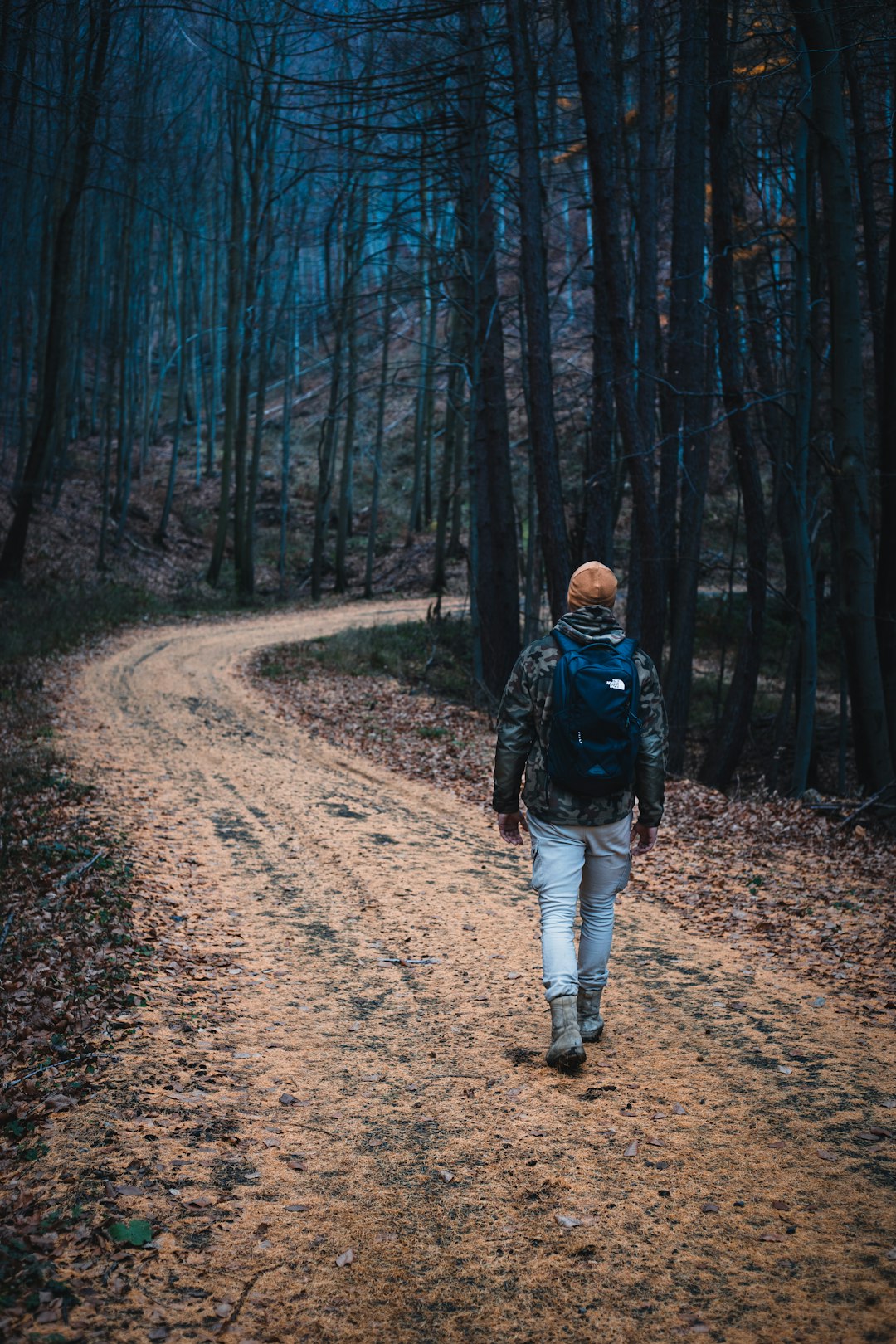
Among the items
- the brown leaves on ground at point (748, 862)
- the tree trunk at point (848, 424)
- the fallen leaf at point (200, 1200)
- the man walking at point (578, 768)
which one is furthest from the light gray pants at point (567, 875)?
the tree trunk at point (848, 424)

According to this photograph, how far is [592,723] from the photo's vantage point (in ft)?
14.1

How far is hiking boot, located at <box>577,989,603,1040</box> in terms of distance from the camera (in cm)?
482

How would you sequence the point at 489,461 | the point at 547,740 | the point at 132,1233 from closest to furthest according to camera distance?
1. the point at 132,1233
2. the point at 547,740
3. the point at 489,461

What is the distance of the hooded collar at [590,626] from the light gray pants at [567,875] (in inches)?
34.2

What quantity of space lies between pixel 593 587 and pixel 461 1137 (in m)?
2.48

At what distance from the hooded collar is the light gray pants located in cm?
87

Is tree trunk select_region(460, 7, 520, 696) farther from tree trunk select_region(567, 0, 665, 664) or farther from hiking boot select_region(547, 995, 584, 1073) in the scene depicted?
hiking boot select_region(547, 995, 584, 1073)

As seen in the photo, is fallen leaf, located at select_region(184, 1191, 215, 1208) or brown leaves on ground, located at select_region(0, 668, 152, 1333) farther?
fallen leaf, located at select_region(184, 1191, 215, 1208)

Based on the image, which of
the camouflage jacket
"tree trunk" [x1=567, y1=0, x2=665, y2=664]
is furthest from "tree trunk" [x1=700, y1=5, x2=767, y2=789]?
the camouflage jacket

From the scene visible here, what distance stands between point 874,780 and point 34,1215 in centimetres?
1000

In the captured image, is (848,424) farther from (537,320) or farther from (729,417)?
(537,320)

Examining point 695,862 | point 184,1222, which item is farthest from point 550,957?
point 695,862

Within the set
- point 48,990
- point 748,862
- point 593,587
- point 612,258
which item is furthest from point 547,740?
point 612,258

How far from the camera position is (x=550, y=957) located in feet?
14.8
